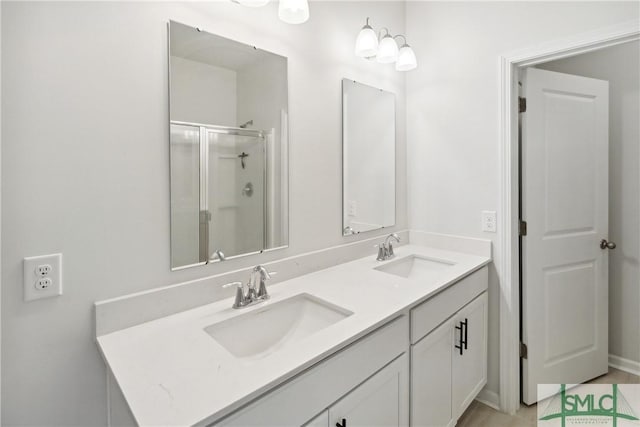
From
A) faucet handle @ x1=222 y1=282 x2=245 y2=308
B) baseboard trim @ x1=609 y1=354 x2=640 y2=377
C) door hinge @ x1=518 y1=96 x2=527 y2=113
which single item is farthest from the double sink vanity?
baseboard trim @ x1=609 y1=354 x2=640 y2=377

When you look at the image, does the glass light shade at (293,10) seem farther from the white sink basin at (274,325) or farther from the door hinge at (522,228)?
the door hinge at (522,228)

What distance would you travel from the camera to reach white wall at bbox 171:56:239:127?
1.18 meters

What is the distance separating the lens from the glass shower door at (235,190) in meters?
1.30

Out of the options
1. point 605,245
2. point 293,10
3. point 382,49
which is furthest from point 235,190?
point 605,245

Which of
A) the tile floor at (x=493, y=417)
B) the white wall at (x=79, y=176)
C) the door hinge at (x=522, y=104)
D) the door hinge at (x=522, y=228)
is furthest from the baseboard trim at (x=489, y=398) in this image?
the white wall at (x=79, y=176)

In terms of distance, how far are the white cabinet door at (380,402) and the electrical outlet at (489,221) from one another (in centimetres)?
104

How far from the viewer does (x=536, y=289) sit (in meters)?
1.96

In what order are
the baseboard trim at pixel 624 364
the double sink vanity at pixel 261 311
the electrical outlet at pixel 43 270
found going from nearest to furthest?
the double sink vanity at pixel 261 311 → the electrical outlet at pixel 43 270 → the baseboard trim at pixel 624 364

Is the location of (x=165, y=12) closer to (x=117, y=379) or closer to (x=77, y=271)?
(x=77, y=271)

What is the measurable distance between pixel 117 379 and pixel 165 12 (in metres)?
1.15

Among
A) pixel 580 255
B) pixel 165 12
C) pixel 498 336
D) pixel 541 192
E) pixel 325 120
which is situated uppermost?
pixel 165 12

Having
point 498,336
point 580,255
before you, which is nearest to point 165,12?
point 498,336

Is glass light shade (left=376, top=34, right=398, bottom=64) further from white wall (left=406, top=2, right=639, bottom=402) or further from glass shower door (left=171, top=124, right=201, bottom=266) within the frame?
glass shower door (left=171, top=124, right=201, bottom=266)

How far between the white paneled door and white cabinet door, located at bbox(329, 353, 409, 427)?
114cm
